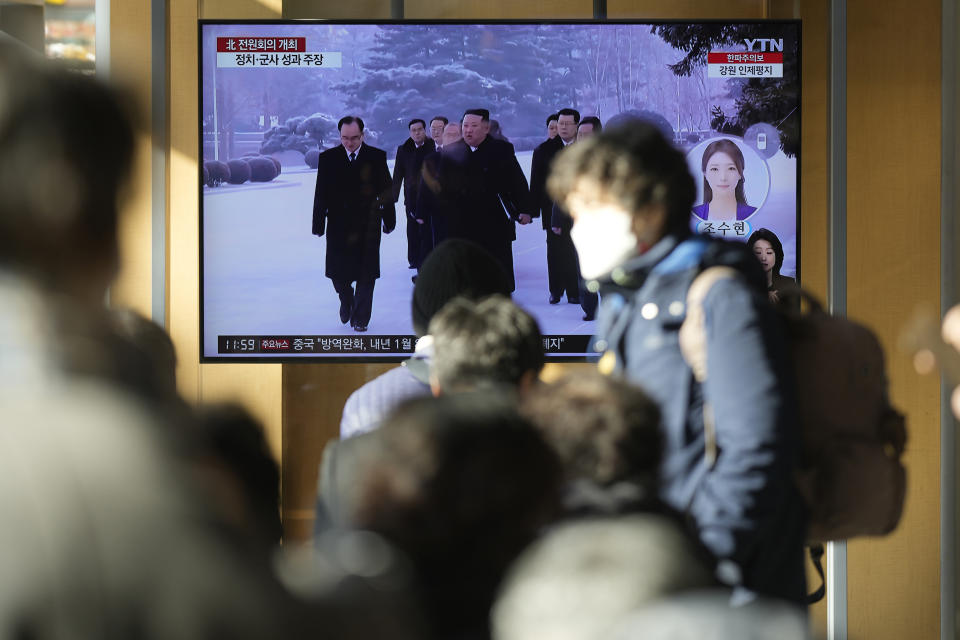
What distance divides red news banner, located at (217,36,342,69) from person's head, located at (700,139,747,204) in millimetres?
1543

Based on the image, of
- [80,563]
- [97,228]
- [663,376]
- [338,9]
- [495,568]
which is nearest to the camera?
[80,563]

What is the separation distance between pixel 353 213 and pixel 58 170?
346 cm

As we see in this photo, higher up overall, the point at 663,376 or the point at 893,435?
the point at 663,376

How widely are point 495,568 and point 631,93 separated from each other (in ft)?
10.3

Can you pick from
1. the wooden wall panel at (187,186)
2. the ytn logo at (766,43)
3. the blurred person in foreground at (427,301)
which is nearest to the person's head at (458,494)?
the blurred person in foreground at (427,301)

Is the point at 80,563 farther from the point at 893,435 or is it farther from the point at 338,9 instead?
the point at 338,9

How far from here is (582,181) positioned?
1893mm

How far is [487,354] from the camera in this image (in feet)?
5.92

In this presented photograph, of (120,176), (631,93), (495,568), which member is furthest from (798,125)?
(120,176)

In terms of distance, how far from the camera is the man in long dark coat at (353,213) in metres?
4.06

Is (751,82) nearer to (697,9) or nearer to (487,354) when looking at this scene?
(697,9)

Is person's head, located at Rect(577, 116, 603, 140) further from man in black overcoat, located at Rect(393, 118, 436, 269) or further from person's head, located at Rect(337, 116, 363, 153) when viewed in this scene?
person's head, located at Rect(337, 116, 363, 153)

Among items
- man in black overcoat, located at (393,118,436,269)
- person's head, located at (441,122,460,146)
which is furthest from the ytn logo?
man in black overcoat, located at (393,118,436,269)

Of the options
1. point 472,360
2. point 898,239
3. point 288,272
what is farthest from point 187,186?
point 898,239
